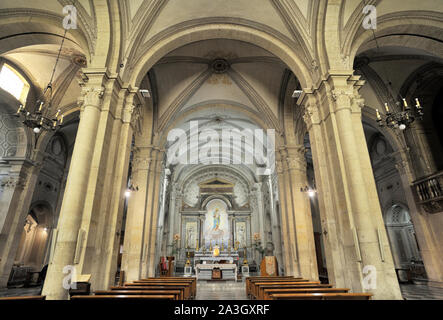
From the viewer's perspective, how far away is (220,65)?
11328mm

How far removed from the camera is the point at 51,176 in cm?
1374

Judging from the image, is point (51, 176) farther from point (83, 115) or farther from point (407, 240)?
point (407, 240)

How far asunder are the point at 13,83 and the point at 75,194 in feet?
25.8

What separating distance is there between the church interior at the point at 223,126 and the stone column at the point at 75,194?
3 centimetres

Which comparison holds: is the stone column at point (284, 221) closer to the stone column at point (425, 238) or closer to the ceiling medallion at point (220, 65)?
the ceiling medallion at point (220, 65)

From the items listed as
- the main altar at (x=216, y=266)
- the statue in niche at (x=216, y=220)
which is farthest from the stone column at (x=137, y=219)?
the statue in niche at (x=216, y=220)

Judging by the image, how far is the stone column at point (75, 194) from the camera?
4.66 m

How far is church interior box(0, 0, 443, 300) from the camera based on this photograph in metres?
5.41

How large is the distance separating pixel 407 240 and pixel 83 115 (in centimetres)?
1785

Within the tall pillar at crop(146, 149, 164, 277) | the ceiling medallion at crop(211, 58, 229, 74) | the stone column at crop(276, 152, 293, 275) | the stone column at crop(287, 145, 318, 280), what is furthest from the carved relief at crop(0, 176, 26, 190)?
the stone column at crop(287, 145, 318, 280)

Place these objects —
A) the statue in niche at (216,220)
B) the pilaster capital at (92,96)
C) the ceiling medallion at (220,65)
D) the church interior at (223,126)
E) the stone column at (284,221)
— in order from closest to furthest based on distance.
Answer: the church interior at (223,126)
the pilaster capital at (92,96)
the stone column at (284,221)
the ceiling medallion at (220,65)
the statue in niche at (216,220)
